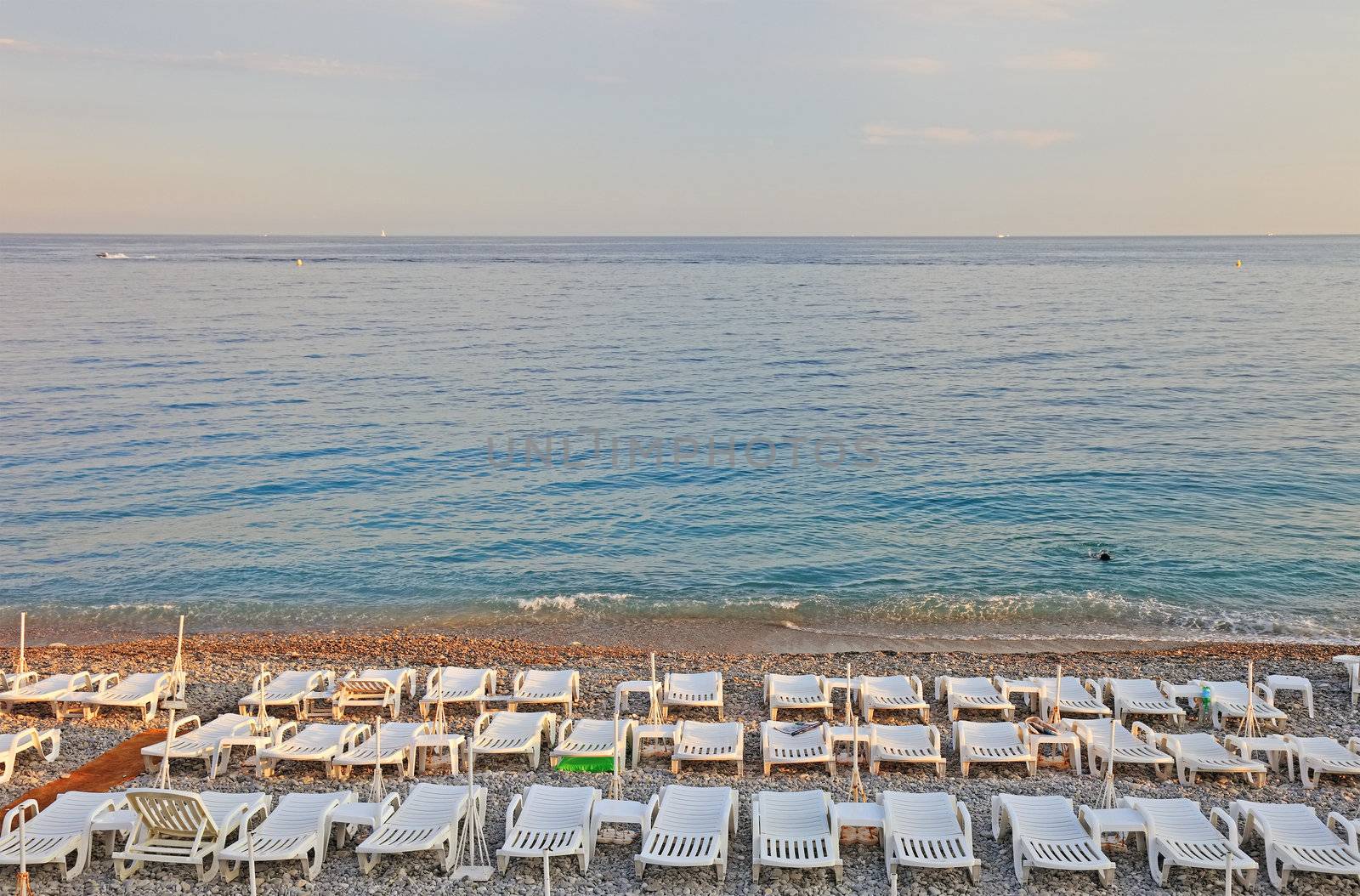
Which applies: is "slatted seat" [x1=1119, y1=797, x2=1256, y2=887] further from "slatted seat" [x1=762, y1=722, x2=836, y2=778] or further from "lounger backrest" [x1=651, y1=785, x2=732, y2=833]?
"lounger backrest" [x1=651, y1=785, x2=732, y2=833]

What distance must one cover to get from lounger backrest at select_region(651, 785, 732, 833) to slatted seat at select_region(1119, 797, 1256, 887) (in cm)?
414

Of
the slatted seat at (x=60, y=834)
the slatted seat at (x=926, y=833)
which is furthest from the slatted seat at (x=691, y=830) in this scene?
the slatted seat at (x=60, y=834)

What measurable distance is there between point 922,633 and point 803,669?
4.38m

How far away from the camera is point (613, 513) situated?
28.7 m

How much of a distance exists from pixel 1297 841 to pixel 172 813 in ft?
36.1

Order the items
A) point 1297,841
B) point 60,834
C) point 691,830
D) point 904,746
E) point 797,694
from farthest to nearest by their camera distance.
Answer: point 797,694 → point 904,746 → point 691,830 → point 60,834 → point 1297,841

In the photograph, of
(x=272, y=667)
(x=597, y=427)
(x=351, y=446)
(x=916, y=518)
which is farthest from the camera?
(x=597, y=427)

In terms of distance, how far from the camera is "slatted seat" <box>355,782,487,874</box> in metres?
9.43

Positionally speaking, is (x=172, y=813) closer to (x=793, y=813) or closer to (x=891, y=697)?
(x=793, y=813)

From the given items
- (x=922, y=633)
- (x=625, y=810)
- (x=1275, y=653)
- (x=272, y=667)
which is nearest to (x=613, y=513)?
(x=922, y=633)

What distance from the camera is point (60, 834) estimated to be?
31.3ft


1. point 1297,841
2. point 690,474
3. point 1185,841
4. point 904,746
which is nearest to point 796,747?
point 904,746

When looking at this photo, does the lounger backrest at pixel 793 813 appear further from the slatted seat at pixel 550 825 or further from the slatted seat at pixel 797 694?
the slatted seat at pixel 797 694

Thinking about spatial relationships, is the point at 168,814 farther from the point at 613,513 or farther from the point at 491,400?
the point at 491,400
